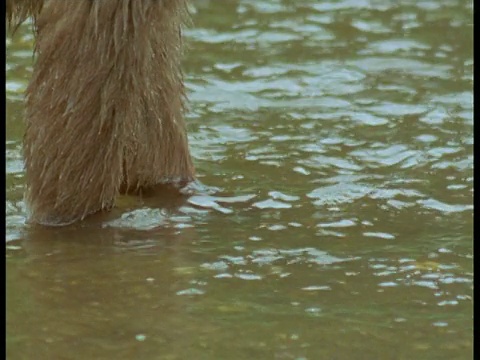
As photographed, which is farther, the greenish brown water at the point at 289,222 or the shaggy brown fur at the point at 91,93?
the shaggy brown fur at the point at 91,93

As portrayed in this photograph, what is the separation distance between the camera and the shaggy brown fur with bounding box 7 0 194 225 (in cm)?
525

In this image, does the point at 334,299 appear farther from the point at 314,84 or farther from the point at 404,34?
the point at 404,34

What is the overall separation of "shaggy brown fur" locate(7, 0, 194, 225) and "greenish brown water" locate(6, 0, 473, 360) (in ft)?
0.53

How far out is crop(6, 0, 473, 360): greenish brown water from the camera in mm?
4395

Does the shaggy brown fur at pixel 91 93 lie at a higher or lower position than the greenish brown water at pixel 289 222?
higher

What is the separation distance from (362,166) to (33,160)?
1.55 m

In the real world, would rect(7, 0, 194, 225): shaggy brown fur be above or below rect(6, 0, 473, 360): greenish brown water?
above

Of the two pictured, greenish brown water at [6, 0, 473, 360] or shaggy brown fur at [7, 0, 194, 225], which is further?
shaggy brown fur at [7, 0, 194, 225]

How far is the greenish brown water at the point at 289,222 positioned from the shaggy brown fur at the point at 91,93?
16 cm

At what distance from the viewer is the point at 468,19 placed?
320 inches

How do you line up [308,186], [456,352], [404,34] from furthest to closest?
1. [404,34]
2. [308,186]
3. [456,352]

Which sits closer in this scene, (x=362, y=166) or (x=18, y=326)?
(x=18, y=326)

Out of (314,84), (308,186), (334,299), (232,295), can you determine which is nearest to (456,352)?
(334,299)

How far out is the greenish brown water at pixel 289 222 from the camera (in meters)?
4.39
